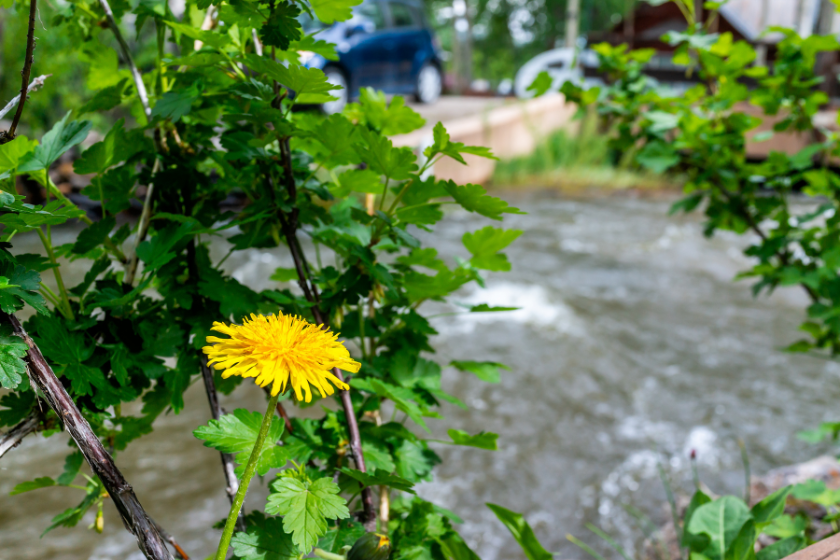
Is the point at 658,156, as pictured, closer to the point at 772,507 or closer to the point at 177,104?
the point at 772,507

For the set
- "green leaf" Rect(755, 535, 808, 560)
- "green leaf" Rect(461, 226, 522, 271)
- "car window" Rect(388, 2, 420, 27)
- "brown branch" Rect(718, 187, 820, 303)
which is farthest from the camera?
"car window" Rect(388, 2, 420, 27)

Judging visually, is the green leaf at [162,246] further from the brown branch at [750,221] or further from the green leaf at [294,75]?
the brown branch at [750,221]

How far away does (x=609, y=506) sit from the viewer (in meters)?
2.65

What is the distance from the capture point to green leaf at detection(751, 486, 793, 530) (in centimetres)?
133

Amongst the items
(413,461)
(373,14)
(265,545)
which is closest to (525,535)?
(413,461)

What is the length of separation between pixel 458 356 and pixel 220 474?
71.1 inches

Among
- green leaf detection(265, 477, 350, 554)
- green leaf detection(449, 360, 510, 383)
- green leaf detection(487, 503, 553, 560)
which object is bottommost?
green leaf detection(487, 503, 553, 560)

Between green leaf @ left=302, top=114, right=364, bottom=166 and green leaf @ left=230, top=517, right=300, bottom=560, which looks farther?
green leaf @ left=302, top=114, right=364, bottom=166

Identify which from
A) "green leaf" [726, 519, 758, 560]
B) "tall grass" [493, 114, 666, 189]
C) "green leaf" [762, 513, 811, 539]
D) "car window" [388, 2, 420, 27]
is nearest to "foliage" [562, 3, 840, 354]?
"green leaf" [762, 513, 811, 539]

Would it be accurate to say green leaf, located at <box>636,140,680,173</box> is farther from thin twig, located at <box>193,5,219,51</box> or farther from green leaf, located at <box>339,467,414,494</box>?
green leaf, located at <box>339,467,414,494</box>

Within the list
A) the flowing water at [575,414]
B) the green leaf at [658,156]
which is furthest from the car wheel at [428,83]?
the green leaf at [658,156]

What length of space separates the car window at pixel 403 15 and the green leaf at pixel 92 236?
10.4m

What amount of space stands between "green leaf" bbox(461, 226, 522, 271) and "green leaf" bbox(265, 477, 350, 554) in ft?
1.56

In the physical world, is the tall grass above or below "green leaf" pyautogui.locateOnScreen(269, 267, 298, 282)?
below
